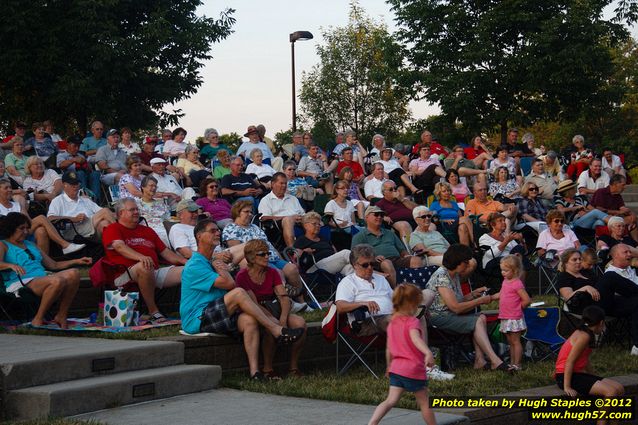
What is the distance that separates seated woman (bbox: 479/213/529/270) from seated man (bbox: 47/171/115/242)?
4.79 meters

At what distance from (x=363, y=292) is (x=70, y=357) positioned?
2962 mm

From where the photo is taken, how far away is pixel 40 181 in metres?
13.0

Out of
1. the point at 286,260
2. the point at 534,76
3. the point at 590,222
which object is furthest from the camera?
the point at 534,76

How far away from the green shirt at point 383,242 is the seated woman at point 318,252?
28 cm

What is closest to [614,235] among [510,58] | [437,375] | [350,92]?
[437,375]

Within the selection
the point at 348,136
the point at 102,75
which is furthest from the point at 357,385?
the point at 102,75

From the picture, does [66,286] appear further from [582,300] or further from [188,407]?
[582,300]

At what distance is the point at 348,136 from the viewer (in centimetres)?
1870

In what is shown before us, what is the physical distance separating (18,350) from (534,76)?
22.9 meters

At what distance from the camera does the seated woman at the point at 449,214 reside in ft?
44.1

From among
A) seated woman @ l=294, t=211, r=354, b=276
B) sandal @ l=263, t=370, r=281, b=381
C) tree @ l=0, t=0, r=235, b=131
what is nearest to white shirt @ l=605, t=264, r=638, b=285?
seated woman @ l=294, t=211, r=354, b=276

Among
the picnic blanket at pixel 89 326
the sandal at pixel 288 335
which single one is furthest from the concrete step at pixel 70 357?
the sandal at pixel 288 335

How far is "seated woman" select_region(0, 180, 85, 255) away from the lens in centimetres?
1055

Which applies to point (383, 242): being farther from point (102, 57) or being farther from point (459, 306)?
point (102, 57)
